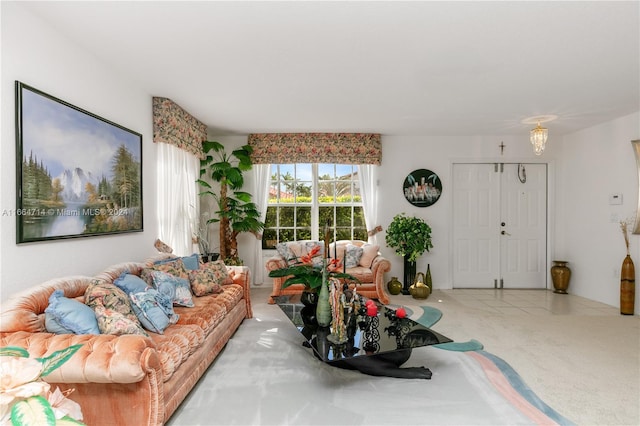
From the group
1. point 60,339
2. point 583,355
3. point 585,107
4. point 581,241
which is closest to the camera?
point 60,339

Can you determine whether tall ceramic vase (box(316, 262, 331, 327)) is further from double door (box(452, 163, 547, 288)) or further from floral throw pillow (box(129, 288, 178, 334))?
double door (box(452, 163, 547, 288))

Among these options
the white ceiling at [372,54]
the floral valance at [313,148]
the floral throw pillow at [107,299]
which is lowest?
the floral throw pillow at [107,299]

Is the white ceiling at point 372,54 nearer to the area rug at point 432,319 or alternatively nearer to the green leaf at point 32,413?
the green leaf at point 32,413

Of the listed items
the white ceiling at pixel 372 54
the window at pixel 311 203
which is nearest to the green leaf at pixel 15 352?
the white ceiling at pixel 372 54

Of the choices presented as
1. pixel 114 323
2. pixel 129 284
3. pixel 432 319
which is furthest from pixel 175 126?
pixel 432 319

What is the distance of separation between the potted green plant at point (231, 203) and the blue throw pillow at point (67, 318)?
3.13 meters

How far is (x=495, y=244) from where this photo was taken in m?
5.76

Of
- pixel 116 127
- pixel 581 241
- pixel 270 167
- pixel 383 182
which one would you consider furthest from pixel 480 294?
pixel 116 127

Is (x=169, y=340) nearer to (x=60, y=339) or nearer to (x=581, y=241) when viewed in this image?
(x=60, y=339)

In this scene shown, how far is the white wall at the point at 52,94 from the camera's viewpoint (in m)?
2.02

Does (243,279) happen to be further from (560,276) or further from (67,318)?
(560,276)

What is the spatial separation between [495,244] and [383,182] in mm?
2135

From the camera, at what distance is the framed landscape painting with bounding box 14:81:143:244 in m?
2.14

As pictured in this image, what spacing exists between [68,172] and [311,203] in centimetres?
370
